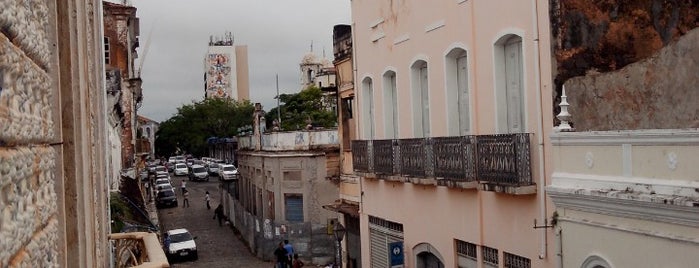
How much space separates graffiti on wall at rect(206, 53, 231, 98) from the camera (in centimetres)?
11838

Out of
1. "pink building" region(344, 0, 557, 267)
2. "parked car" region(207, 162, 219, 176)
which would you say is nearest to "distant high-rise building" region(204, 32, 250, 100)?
"parked car" region(207, 162, 219, 176)

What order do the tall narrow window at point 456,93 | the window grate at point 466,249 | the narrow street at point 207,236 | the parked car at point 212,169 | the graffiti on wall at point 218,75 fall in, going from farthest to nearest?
the graffiti on wall at point 218,75, the parked car at point 212,169, the narrow street at point 207,236, the tall narrow window at point 456,93, the window grate at point 466,249

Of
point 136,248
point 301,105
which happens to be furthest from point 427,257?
point 301,105

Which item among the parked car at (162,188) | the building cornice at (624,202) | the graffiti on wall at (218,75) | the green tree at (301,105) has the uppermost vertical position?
the graffiti on wall at (218,75)

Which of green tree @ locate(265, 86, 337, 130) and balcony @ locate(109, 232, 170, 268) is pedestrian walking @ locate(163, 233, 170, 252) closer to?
balcony @ locate(109, 232, 170, 268)

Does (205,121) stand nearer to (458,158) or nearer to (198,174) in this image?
(198,174)

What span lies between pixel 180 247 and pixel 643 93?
21335 mm

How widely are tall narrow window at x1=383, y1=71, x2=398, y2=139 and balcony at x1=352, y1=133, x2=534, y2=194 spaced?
628 millimetres

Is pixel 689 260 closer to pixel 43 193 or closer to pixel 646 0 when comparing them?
pixel 646 0

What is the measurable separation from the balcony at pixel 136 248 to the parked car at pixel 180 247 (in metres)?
18.4

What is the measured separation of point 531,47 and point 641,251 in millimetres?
3652

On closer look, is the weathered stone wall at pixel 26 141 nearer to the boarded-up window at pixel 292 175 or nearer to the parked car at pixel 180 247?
the boarded-up window at pixel 292 175

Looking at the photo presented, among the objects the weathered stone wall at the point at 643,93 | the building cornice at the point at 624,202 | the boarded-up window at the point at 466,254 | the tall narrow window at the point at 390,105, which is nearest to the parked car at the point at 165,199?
the tall narrow window at the point at 390,105

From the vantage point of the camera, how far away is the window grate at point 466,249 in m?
12.4
